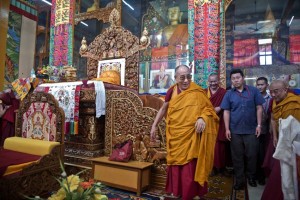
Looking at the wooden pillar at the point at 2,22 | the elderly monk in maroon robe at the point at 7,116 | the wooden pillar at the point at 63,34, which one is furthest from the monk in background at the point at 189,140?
the wooden pillar at the point at 63,34

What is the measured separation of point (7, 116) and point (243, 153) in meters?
4.26

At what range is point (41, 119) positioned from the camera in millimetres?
3211

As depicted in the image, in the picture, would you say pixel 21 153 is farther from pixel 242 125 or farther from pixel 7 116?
pixel 242 125

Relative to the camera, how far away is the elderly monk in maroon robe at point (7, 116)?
4.54 metres

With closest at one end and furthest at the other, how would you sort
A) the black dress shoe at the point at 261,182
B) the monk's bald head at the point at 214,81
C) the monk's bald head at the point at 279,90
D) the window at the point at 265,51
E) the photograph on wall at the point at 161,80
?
1. the monk's bald head at the point at 279,90
2. the black dress shoe at the point at 261,182
3. the monk's bald head at the point at 214,81
4. the window at the point at 265,51
5. the photograph on wall at the point at 161,80

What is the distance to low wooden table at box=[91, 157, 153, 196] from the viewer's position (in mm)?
2980

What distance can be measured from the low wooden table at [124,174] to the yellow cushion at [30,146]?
752 mm

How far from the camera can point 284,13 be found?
6.90 metres

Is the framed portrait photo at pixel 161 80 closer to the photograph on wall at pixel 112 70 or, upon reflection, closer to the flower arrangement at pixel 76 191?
the photograph on wall at pixel 112 70

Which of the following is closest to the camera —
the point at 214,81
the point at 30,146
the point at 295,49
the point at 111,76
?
the point at 30,146

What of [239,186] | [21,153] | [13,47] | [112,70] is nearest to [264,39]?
[112,70]

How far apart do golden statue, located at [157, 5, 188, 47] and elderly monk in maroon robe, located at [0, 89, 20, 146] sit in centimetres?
462

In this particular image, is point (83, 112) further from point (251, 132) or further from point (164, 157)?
point (251, 132)

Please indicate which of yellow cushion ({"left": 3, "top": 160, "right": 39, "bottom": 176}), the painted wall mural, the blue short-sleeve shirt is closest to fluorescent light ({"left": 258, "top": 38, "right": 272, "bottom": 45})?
the blue short-sleeve shirt
